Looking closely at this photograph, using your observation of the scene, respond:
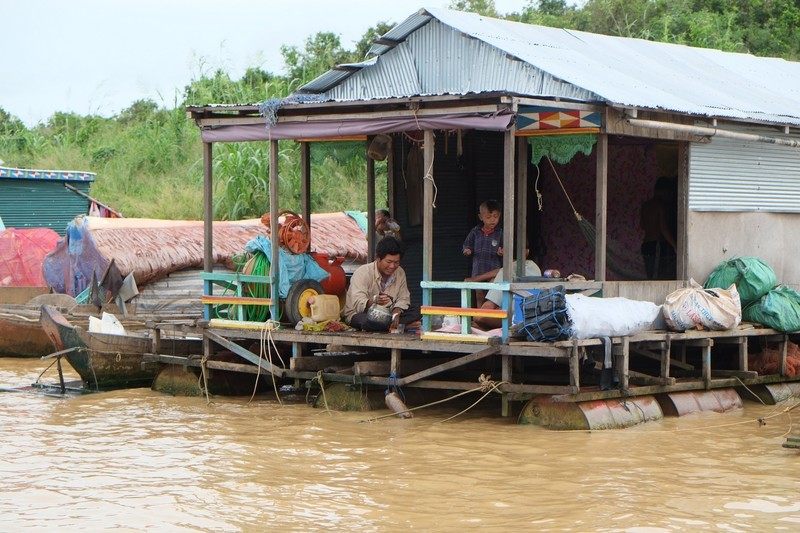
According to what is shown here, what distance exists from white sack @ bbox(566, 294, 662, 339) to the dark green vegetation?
43.9 ft

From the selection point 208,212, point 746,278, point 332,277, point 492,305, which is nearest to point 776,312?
point 746,278

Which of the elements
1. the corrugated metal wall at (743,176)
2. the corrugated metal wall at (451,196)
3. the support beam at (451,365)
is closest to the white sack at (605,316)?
the support beam at (451,365)

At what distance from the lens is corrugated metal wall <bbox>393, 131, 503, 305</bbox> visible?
45.5 ft

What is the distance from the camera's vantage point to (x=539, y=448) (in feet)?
30.7

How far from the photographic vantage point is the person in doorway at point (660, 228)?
13.4m

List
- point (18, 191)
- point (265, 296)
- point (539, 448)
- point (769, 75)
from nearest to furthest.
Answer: point (539, 448), point (265, 296), point (769, 75), point (18, 191)

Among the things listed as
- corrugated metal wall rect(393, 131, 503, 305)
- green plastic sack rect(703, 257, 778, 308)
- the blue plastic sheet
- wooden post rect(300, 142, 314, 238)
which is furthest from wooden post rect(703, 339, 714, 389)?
wooden post rect(300, 142, 314, 238)

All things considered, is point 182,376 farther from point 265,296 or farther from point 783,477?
point 783,477

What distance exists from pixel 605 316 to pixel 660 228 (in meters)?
3.77

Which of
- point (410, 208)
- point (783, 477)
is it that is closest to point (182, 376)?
point (410, 208)

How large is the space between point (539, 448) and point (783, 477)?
78.1 inches

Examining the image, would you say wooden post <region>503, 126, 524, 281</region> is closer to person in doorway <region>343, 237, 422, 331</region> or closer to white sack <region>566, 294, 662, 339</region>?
white sack <region>566, 294, 662, 339</region>

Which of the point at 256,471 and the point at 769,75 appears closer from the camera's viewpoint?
→ the point at 256,471

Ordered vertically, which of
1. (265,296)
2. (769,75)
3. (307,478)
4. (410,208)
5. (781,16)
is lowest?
(307,478)
